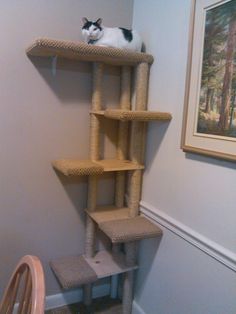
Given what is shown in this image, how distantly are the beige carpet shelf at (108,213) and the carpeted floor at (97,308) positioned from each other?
66 cm

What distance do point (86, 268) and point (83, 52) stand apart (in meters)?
1.25

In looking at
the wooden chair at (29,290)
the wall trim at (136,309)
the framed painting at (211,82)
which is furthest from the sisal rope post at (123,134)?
the wooden chair at (29,290)

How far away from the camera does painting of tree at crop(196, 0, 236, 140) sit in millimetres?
1163

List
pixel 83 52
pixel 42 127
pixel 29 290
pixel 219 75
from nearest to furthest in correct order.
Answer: pixel 29 290
pixel 219 75
pixel 83 52
pixel 42 127

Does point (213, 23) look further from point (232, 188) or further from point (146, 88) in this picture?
point (232, 188)

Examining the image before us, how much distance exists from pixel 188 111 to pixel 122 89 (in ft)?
1.93

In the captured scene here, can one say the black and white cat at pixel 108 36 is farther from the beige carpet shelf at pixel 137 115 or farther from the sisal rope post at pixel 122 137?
the beige carpet shelf at pixel 137 115

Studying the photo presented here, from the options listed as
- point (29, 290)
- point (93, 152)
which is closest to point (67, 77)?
point (93, 152)

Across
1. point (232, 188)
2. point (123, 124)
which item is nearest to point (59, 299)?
point (123, 124)

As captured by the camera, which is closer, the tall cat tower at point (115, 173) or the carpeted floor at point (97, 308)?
the tall cat tower at point (115, 173)

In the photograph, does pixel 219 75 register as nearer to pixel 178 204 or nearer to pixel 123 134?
pixel 178 204

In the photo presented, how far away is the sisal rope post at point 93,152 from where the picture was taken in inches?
68.1

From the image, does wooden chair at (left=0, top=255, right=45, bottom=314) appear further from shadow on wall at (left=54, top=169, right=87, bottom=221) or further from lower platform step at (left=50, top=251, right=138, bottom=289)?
shadow on wall at (left=54, top=169, right=87, bottom=221)

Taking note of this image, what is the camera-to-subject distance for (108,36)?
5.27 ft
